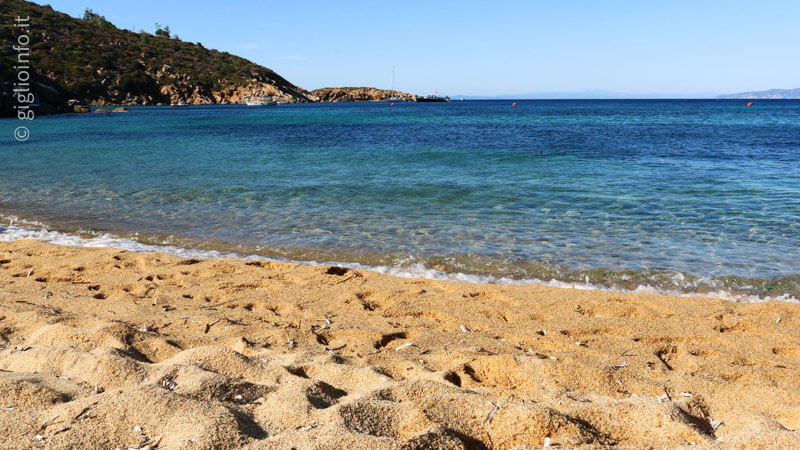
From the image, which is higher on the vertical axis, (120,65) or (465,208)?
(120,65)

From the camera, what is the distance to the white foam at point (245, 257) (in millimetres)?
6507

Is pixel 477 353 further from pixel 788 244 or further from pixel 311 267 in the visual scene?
pixel 788 244

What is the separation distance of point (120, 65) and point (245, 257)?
10060 centimetres

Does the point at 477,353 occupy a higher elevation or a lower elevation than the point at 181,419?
lower

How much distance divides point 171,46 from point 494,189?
126 metres

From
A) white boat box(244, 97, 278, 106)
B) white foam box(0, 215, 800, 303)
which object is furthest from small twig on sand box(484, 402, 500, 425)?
white boat box(244, 97, 278, 106)

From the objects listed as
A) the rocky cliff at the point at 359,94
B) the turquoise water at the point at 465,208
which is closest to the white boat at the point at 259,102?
the rocky cliff at the point at 359,94

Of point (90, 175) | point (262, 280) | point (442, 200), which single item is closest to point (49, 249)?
point (262, 280)

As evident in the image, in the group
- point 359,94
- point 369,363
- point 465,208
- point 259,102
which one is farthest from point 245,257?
point 359,94

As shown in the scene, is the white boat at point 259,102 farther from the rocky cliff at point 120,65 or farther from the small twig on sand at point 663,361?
the small twig on sand at point 663,361

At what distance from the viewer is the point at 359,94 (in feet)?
582

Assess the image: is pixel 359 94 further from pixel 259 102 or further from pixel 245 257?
pixel 245 257

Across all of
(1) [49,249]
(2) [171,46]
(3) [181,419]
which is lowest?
(1) [49,249]

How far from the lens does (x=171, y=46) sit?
11794cm
